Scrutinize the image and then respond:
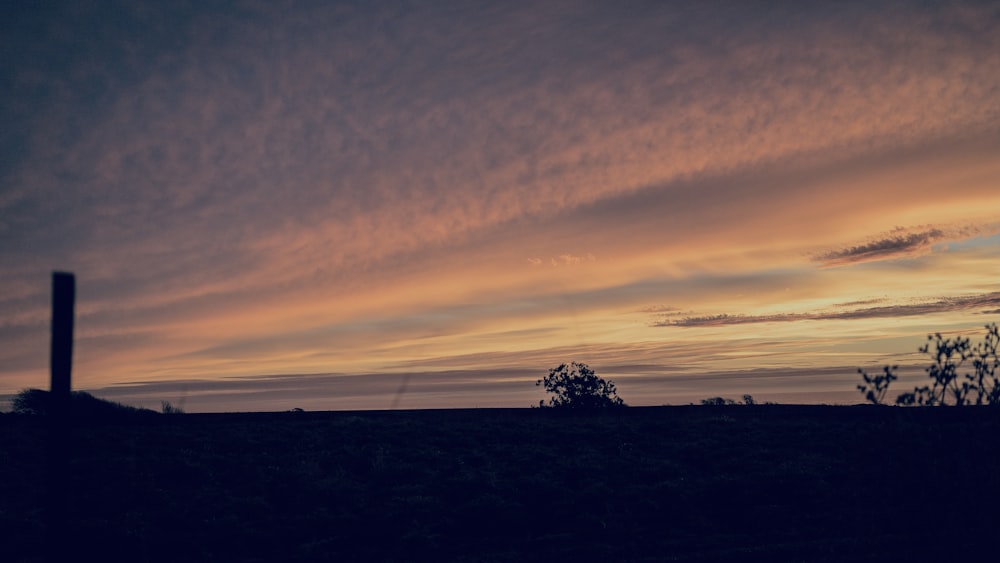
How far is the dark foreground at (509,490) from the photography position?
463 inches

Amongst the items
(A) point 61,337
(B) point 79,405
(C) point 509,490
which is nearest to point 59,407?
(A) point 61,337

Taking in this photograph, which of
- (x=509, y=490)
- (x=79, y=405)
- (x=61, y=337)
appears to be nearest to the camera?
(x=61, y=337)

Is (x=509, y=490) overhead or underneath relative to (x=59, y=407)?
underneath

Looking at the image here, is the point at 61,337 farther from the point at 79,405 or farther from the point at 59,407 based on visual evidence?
the point at 79,405

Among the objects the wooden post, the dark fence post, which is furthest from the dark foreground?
the wooden post

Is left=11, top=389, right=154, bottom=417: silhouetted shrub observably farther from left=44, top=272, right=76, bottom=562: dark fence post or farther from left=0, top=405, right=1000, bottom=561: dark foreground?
left=44, top=272, right=76, bottom=562: dark fence post

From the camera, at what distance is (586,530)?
1570cm

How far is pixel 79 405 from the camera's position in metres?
32.4

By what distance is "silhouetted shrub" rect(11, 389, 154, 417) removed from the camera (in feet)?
104

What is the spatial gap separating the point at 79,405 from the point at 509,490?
24.2m

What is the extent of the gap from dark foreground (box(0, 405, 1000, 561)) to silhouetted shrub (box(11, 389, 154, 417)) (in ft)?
9.04

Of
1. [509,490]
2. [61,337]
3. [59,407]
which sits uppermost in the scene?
[61,337]

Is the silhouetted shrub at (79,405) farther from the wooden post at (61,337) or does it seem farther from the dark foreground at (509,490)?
the wooden post at (61,337)

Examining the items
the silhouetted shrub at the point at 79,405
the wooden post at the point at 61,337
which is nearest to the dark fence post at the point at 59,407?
the wooden post at the point at 61,337
